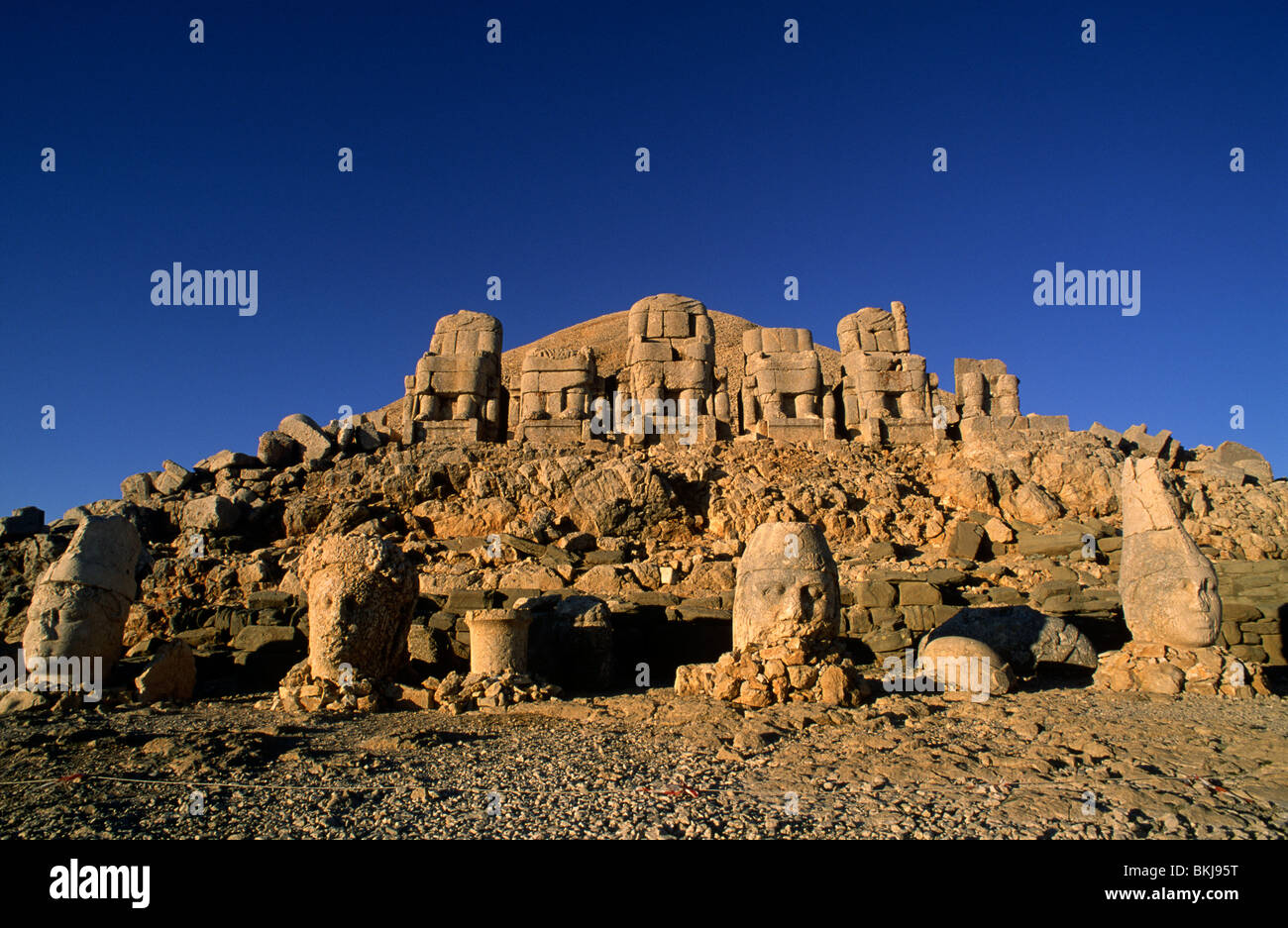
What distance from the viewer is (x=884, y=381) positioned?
18.3 metres

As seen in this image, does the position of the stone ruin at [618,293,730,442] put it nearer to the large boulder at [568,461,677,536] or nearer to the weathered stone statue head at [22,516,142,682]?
the large boulder at [568,461,677,536]

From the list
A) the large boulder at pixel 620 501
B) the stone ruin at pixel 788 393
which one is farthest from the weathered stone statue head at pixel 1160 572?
the stone ruin at pixel 788 393

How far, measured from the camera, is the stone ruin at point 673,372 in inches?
684

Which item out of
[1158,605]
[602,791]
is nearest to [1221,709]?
[1158,605]

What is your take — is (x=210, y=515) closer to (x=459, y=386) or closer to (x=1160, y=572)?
(x=459, y=386)

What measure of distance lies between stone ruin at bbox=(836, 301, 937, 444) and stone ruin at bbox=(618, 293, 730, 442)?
9.83 feet

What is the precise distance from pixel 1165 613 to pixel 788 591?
388cm

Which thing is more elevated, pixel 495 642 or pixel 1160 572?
pixel 1160 572

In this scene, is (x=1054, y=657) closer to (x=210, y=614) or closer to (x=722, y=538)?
(x=722, y=538)

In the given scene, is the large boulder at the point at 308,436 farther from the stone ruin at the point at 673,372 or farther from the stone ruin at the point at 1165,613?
the stone ruin at the point at 1165,613

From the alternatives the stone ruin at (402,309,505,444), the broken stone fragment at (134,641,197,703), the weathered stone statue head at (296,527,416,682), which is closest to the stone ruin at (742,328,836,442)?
the stone ruin at (402,309,505,444)

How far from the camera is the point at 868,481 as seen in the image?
50.5 ft

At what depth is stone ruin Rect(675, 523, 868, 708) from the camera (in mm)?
7316

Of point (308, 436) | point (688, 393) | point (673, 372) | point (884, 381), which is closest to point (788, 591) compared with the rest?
point (688, 393)
